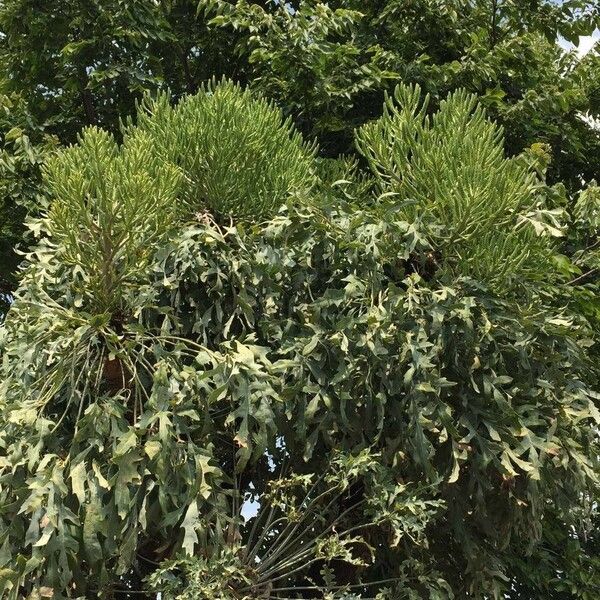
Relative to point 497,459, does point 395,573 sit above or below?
below

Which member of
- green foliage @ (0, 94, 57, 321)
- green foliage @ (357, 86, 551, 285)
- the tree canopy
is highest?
green foliage @ (357, 86, 551, 285)

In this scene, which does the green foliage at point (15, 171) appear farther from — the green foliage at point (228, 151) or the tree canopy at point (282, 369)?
the green foliage at point (228, 151)

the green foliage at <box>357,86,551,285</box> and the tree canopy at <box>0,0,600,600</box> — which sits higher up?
the green foliage at <box>357,86,551,285</box>

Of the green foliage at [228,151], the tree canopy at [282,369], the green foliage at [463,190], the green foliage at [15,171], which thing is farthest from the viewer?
the green foliage at [15,171]

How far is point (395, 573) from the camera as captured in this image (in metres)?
4.84

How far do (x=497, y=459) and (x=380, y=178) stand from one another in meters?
1.47

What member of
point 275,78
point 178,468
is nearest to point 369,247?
point 178,468

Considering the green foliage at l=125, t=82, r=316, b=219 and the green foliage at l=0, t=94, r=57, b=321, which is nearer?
→ the green foliage at l=125, t=82, r=316, b=219

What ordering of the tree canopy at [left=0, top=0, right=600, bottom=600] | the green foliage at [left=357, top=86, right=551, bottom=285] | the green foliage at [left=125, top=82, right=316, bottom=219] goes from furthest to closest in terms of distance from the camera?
1. the green foliage at [left=125, top=82, right=316, bottom=219]
2. the green foliage at [left=357, top=86, right=551, bottom=285]
3. the tree canopy at [left=0, top=0, right=600, bottom=600]

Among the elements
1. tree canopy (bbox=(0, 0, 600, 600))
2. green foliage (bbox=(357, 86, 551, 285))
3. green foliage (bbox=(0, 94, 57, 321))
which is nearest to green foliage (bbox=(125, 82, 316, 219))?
tree canopy (bbox=(0, 0, 600, 600))

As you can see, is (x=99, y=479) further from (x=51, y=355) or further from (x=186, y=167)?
(x=186, y=167)

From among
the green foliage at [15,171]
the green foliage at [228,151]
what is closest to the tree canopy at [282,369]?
the green foliage at [228,151]

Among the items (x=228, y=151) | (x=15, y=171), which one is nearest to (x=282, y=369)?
(x=228, y=151)

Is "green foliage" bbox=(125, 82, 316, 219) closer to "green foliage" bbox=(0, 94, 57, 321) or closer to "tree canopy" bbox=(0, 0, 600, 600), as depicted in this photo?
"tree canopy" bbox=(0, 0, 600, 600)
